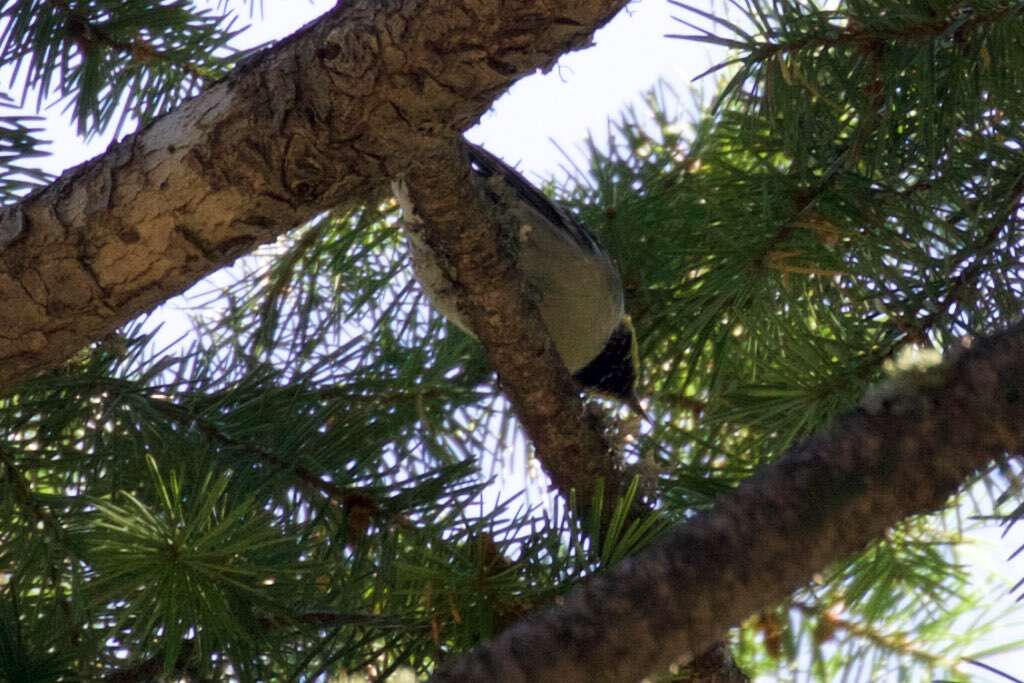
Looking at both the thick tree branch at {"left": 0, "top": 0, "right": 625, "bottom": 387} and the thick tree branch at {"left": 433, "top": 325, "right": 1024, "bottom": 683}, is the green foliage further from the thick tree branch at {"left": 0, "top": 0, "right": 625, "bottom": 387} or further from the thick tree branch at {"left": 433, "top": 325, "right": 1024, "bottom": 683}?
the thick tree branch at {"left": 433, "top": 325, "right": 1024, "bottom": 683}

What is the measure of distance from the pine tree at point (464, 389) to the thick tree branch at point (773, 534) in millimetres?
39

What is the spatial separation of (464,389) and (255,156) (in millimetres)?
618

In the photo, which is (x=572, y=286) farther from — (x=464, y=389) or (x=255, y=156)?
(x=255, y=156)

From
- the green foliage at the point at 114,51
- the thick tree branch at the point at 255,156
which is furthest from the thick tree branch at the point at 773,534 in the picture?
the green foliage at the point at 114,51

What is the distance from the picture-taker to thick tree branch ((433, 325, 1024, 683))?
490 millimetres

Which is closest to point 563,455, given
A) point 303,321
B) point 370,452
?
point 370,452

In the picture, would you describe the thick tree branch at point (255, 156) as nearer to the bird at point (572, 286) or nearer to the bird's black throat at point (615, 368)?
the bird at point (572, 286)

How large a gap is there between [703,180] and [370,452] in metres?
0.58

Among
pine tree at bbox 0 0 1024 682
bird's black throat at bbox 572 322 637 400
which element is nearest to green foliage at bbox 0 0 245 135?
pine tree at bbox 0 0 1024 682

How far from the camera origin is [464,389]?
146 cm

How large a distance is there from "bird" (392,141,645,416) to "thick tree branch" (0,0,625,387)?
0.56 metres

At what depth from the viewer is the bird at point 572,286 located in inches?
63.5

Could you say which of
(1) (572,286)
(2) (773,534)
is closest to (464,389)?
(1) (572,286)

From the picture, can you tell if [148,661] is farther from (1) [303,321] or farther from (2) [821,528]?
(1) [303,321]
